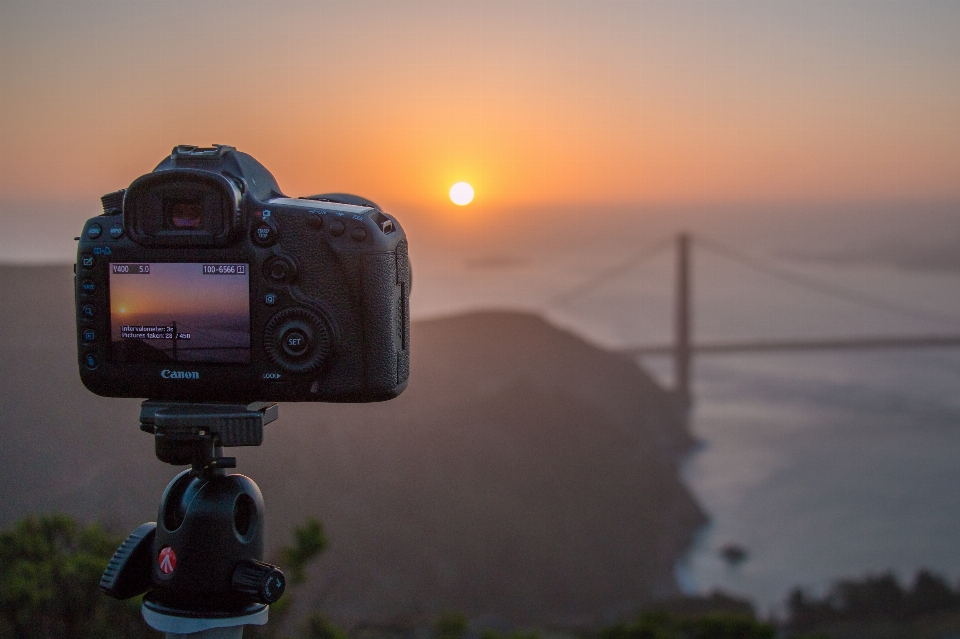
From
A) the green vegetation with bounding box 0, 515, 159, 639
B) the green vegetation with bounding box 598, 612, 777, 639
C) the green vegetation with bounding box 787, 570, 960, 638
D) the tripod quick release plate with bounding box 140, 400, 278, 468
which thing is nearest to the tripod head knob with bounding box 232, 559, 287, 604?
the tripod quick release plate with bounding box 140, 400, 278, 468

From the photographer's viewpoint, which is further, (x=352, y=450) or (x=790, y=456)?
(x=790, y=456)

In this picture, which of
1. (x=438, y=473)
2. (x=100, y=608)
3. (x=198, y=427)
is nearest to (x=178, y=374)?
(x=198, y=427)

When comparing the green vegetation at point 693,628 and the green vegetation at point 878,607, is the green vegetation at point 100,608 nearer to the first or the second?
the green vegetation at point 693,628

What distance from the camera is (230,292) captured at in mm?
906

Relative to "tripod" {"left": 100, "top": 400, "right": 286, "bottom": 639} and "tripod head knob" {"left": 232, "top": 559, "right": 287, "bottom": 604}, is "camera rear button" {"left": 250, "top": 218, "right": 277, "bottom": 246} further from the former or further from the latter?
"tripod head knob" {"left": 232, "top": 559, "right": 287, "bottom": 604}

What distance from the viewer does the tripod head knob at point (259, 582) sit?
3.11 ft

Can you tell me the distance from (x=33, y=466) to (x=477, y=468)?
2380 mm

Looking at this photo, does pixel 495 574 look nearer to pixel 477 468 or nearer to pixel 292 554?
pixel 477 468

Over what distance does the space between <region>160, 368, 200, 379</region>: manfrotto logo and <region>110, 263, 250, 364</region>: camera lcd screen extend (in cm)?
1

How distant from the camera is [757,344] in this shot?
9.20 m

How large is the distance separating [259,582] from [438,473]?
8.39 ft

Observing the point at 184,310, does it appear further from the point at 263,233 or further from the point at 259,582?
the point at 259,582

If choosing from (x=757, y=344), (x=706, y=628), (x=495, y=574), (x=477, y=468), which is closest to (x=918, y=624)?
(x=706, y=628)

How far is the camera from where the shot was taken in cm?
90
